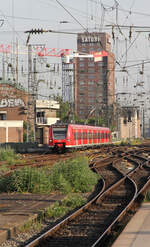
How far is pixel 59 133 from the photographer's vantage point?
3728cm

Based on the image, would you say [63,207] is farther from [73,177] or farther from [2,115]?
[2,115]

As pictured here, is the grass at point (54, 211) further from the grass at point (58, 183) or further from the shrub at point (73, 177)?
the shrub at point (73, 177)

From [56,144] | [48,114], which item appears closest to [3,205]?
[56,144]

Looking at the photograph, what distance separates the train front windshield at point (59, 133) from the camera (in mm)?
37138

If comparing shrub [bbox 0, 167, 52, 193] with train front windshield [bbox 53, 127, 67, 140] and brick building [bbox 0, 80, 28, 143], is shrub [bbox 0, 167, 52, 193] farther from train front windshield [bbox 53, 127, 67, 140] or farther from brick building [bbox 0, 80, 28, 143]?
brick building [bbox 0, 80, 28, 143]

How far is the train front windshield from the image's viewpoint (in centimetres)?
3714

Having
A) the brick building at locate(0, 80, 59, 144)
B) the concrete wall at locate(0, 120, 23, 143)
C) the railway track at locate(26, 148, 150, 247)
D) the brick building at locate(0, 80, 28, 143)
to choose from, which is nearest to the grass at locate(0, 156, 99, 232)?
the railway track at locate(26, 148, 150, 247)

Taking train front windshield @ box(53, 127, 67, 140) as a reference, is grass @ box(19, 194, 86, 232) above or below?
above

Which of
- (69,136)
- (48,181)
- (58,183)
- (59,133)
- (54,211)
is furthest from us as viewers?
(69,136)

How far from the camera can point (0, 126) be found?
237 feet

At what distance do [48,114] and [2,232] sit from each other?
84671mm

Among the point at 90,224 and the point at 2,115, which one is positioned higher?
the point at 90,224

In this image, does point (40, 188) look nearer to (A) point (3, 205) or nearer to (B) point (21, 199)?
(B) point (21, 199)

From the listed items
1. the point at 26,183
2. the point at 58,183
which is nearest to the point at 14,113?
A: the point at 58,183
